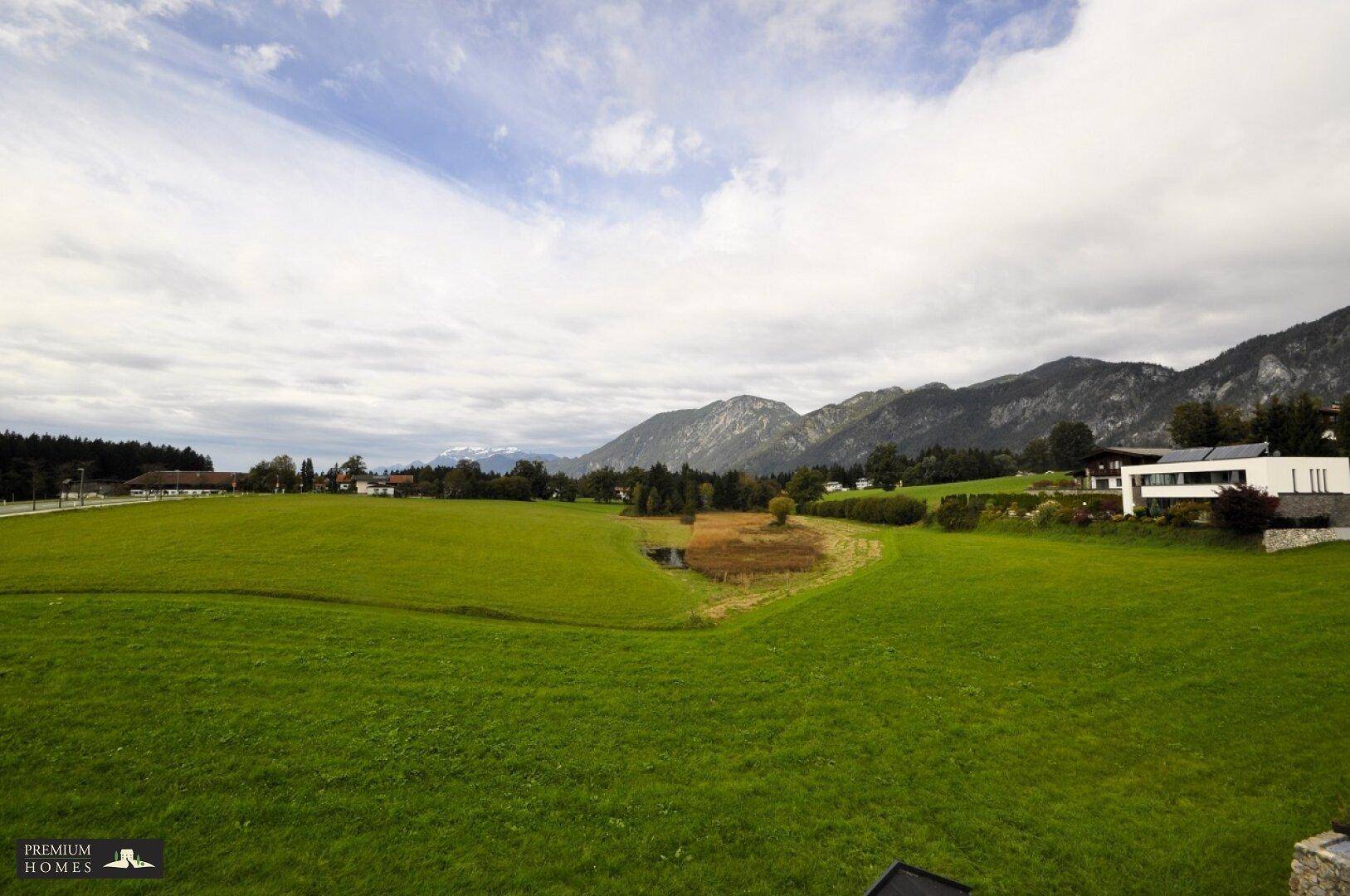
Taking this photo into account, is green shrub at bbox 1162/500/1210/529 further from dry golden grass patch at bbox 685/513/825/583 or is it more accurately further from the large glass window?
dry golden grass patch at bbox 685/513/825/583

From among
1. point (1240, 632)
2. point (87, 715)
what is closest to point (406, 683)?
point (87, 715)

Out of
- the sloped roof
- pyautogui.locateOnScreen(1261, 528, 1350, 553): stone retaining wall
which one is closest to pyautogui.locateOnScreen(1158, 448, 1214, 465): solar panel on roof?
pyautogui.locateOnScreen(1261, 528, 1350, 553): stone retaining wall

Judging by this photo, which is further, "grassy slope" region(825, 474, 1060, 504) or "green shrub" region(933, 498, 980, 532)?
"grassy slope" region(825, 474, 1060, 504)

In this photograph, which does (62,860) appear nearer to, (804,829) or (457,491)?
(804,829)

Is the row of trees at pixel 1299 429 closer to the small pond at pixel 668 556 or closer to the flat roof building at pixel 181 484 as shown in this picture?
the small pond at pixel 668 556

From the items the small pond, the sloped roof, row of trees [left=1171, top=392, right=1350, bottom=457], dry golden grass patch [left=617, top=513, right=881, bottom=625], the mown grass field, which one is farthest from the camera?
the sloped roof

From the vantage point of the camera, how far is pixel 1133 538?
166ft

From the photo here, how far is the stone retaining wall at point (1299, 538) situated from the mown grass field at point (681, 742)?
11.9 metres

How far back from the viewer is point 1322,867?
10312mm

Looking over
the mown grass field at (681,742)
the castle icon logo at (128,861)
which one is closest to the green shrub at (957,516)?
the mown grass field at (681,742)

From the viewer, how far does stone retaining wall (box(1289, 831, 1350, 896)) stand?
1004 centimetres

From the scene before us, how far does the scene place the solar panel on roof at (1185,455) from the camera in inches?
2164

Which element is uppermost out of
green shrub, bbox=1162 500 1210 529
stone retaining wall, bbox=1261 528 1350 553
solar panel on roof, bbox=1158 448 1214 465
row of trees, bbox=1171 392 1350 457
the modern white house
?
row of trees, bbox=1171 392 1350 457

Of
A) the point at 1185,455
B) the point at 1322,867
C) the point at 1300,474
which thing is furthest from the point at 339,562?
the point at 1185,455
